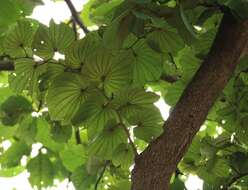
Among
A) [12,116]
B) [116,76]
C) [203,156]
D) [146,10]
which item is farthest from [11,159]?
[146,10]

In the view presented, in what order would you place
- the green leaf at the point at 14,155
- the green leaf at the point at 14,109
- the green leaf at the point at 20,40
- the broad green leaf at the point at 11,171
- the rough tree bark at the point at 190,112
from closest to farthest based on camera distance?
the rough tree bark at the point at 190,112
the green leaf at the point at 20,40
the green leaf at the point at 14,109
the green leaf at the point at 14,155
the broad green leaf at the point at 11,171

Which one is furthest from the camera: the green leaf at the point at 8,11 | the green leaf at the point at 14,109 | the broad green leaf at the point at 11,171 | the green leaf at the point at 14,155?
the broad green leaf at the point at 11,171

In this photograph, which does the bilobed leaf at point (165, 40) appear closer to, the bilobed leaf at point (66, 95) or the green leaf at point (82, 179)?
the bilobed leaf at point (66, 95)

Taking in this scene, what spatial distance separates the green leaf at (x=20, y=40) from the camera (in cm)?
67

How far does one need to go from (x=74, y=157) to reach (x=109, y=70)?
512 millimetres

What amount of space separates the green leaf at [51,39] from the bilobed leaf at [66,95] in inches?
2.1

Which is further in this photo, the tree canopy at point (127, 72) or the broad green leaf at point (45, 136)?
the broad green leaf at point (45, 136)

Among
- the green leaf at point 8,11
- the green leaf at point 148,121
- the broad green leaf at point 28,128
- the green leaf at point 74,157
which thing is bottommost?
the green leaf at point 74,157

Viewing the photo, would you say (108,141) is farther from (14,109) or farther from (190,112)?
(14,109)

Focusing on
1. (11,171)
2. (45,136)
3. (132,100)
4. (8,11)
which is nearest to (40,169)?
(45,136)

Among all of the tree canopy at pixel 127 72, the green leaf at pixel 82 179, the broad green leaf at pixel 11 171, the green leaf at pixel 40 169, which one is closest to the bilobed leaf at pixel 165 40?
the tree canopy at pixel 127 72

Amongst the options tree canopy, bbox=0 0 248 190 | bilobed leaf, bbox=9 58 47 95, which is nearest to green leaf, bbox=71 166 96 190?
tree canopy, bbox=0 0 248 190

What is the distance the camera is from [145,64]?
707mm

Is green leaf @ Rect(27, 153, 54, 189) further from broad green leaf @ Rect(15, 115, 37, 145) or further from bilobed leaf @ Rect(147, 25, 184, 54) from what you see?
bilobed leaf @ Rect(147, 25, 184, 54)
